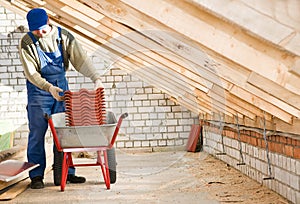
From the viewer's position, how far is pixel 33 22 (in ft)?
14.7

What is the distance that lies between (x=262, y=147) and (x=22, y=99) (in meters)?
4.73

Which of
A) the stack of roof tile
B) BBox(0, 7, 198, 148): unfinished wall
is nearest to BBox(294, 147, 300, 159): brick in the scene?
the stack of roof tile

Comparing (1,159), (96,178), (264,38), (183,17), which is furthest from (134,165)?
(264,38)

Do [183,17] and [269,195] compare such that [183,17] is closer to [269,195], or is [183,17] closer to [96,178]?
[269,195]

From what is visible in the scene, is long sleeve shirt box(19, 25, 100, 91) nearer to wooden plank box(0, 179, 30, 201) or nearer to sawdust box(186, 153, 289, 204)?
wooden plank box(0, 179, 30, 201)

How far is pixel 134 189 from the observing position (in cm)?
446

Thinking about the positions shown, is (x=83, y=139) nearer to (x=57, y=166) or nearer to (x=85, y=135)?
(x=85, y=135)

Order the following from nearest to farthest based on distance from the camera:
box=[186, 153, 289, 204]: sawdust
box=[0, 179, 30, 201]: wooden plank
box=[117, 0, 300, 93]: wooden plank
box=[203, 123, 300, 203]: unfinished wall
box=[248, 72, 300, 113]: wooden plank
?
box=[117, 0, 300, 93]: wooden plank → box=[248, 72, 300, 113]: wooden plank → box=[203, 123, 300, 203]: unfinished wall → box=[186, 153, 289, 204]: sawdust → box=[0, 179, 30, 201]: wooden plank

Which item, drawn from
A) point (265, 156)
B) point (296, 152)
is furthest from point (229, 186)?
point (296, 152)

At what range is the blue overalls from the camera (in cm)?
470

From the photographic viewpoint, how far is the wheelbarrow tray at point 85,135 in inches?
170

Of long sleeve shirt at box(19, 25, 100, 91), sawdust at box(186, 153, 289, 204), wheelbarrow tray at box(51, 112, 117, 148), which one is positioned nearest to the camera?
sawdust at box(186, 153, 289, 204)

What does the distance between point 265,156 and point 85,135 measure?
4.82 feet

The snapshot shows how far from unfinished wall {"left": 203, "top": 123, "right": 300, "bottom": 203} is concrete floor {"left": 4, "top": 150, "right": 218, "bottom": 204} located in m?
0.51
